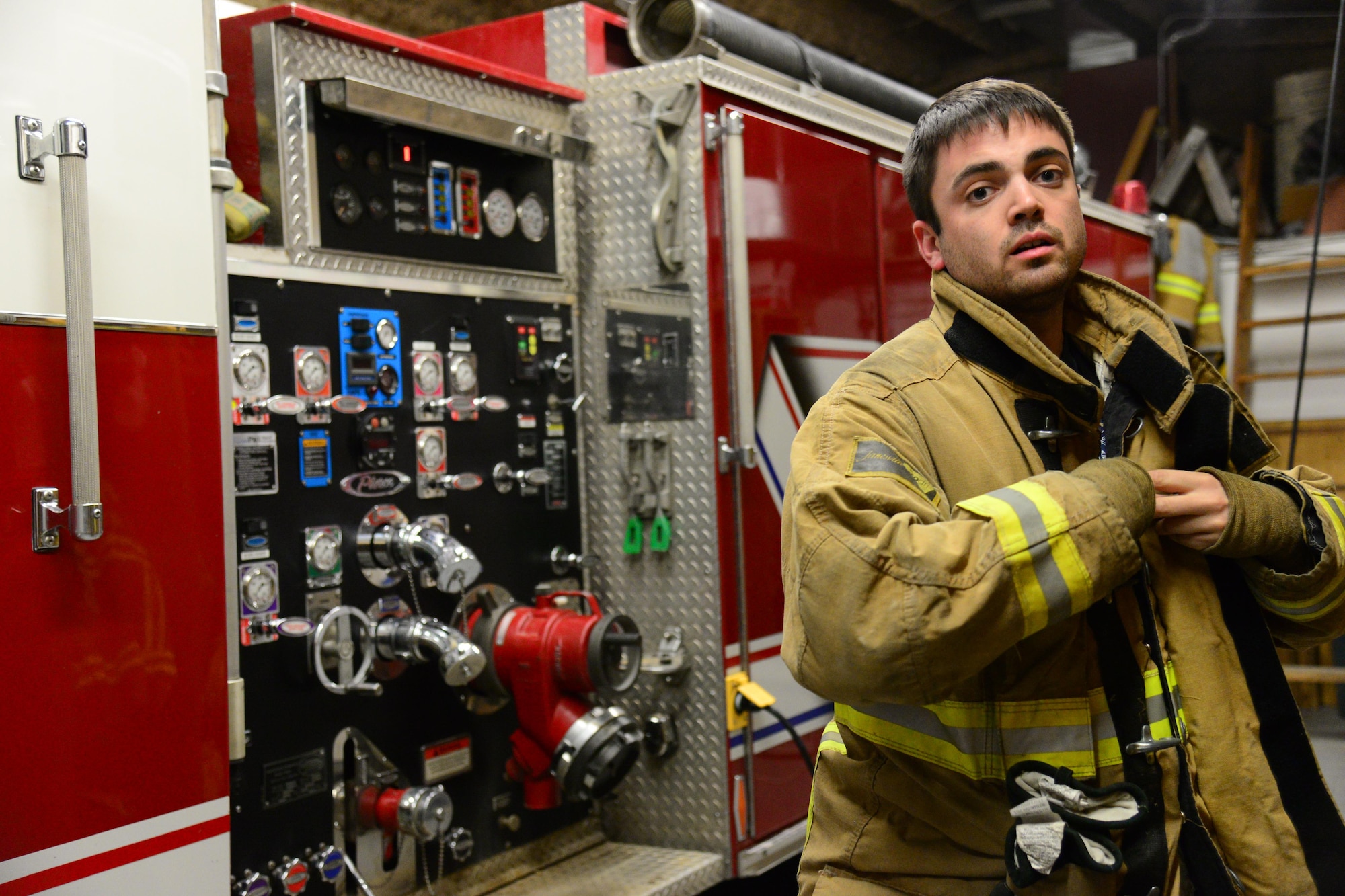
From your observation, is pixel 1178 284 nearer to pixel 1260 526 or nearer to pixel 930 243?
pixel 930 243

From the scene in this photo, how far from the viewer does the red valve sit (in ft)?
10.5

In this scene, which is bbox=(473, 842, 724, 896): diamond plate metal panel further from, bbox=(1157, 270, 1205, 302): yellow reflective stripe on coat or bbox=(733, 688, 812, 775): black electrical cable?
bbox=(1157, 270, 1205, 302): yellow reflective stripe on coat

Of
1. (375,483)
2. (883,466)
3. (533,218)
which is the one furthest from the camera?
(533,218)

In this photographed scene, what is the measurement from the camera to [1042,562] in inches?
57.7

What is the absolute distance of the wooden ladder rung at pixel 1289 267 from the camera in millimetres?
7773

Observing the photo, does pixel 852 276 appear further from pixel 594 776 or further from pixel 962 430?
pixel 962 430

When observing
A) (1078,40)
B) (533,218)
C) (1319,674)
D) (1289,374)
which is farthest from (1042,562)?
(1078,40)

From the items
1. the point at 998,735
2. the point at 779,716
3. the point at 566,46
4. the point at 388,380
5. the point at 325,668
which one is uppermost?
the point at 566,46

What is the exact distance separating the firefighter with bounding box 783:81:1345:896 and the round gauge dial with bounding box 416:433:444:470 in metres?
1.63

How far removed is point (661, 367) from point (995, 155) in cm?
189

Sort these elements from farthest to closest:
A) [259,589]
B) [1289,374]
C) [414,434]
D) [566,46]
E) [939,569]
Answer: [1289,374]
[566,46]
[414,434]
[259,589]
[939,569]

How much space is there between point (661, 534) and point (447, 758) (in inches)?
35.7

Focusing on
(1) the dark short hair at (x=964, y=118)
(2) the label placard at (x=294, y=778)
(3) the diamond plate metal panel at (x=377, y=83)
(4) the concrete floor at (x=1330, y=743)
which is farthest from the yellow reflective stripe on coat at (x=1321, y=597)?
(4) the concrete floor at (x=1330, y=743)

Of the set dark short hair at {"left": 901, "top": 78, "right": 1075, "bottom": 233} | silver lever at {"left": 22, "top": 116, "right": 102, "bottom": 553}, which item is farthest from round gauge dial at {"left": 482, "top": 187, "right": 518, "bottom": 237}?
dark short hair at {"left": 901, "top": 78, "right": 1075, "bottom": 233}
